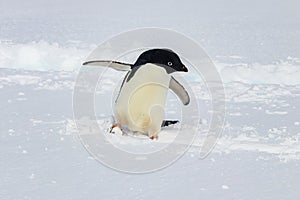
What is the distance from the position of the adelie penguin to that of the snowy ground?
0.08 metres

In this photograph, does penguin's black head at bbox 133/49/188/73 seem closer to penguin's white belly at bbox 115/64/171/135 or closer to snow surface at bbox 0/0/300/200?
penguin's white belly at bbox 115/64/171/135

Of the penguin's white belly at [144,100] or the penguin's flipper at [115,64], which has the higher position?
the penguin's flipper at [115,64]

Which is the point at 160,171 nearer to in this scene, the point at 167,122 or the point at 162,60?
the point at 167,122

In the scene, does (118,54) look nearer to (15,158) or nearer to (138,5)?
(15,158)

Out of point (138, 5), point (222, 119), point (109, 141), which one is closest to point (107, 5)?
point (138, 5)

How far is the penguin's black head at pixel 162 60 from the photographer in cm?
96

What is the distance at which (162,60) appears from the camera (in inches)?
37.9

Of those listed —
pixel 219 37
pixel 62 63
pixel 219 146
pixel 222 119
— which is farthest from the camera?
pixel 219 37

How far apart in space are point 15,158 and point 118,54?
28cm

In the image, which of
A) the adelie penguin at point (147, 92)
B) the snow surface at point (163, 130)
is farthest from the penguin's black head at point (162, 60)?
the snow surface at point (163, 130)

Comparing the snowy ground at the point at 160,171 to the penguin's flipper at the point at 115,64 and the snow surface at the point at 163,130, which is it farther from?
the penguin's flipper at the point at 115,64

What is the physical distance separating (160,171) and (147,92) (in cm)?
22

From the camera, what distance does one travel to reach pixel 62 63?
5.72 ft

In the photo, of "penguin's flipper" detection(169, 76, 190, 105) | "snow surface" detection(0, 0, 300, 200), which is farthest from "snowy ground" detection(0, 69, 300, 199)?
"penguin's flipper" detection(169, 76, 190, 105)
